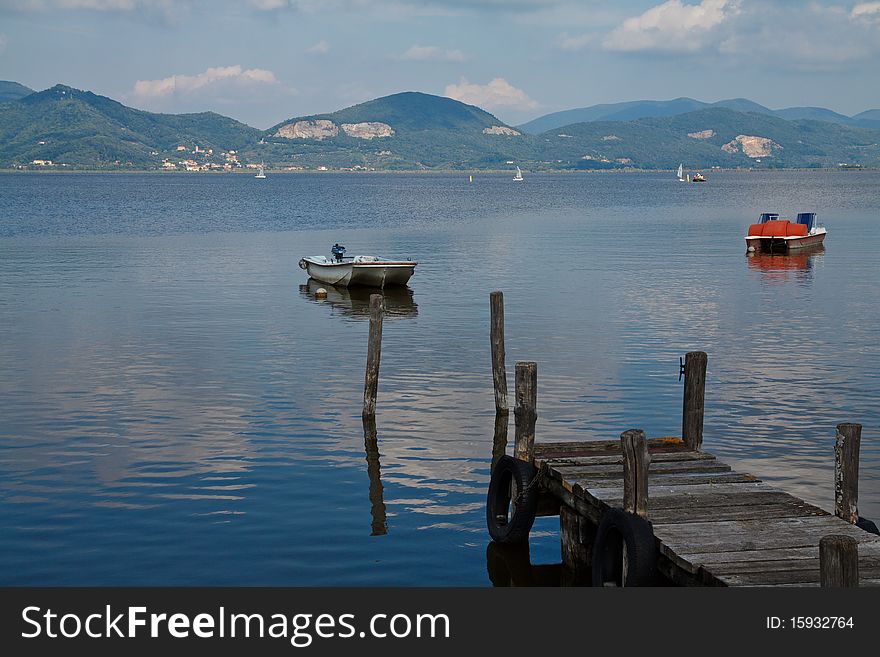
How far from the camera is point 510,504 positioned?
57.8ft

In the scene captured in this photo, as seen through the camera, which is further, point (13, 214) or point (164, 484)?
point (13, 214)

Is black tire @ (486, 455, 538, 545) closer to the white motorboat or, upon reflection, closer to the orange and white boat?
the white motorboat

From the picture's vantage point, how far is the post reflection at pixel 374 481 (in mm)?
18078

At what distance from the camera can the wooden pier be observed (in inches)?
492

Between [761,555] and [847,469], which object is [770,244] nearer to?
[847,469]

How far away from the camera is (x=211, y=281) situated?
53.0 meters

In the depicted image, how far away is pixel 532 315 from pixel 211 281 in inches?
734

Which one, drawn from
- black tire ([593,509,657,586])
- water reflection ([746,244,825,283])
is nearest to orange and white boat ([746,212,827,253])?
water reflection ([746,244,825,283])

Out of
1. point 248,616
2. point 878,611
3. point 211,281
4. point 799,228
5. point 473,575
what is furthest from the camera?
point 799,228

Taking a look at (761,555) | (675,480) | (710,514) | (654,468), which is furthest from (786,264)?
(761,555)

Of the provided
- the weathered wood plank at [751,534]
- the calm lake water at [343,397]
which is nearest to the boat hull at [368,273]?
the calm lake water at [343,397]

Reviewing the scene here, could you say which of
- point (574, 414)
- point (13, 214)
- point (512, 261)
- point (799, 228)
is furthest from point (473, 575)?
point (13, 214)

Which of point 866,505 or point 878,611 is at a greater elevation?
point 878,611

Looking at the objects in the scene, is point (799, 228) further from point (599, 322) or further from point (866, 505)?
point (866, 505)
